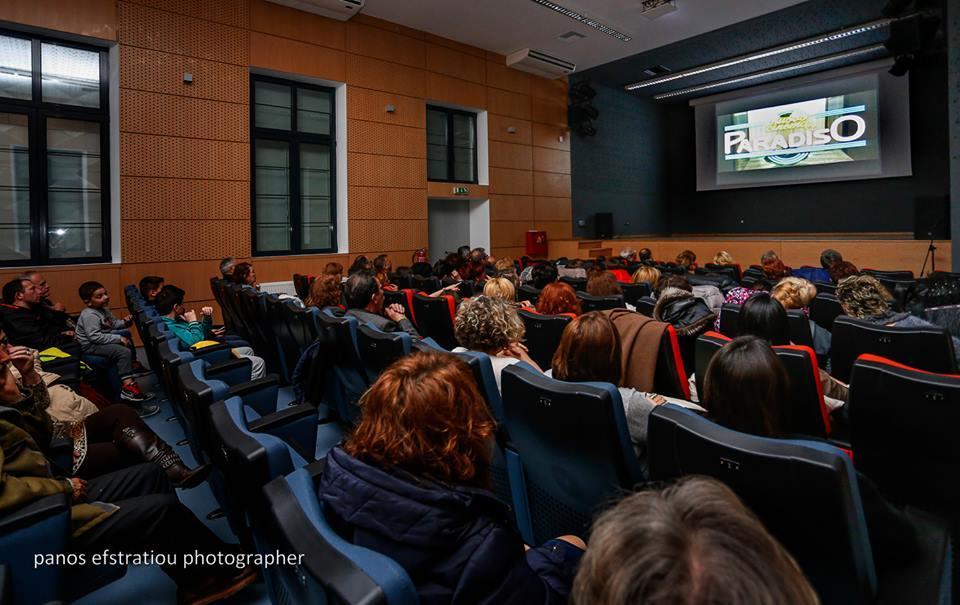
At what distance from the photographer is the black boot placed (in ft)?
7.36

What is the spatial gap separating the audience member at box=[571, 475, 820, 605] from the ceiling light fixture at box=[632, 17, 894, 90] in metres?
10.4

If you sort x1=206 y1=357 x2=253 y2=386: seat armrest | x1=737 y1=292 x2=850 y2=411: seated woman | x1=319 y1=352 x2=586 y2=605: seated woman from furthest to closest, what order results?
x1=206 y1=357 x2=253 y2=386: seat armrest
x1=737 y1=292 x2=850 y2=411: seated woman
x1=319 y1=352 x2=586 y2=605: seated woman

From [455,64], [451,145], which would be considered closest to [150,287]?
[451,145]

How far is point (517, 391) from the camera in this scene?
5.60 ft

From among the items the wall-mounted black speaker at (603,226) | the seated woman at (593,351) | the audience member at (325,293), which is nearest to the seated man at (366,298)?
the audience member at (325,293)

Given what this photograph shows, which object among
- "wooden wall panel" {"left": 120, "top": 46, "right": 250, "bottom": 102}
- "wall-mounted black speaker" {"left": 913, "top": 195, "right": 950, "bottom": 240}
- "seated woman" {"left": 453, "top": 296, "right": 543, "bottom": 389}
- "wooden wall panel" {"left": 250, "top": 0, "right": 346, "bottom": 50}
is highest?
"wooden wall panel" {"left": 250, "top": 0, "right": 346, "bottom": 50}

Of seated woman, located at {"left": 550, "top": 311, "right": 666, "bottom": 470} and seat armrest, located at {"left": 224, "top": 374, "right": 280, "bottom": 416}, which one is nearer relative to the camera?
seated woman, located at {"left": 550, "top": 311, "right": 666, "bottom": 470}

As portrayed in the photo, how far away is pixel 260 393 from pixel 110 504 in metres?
0.98

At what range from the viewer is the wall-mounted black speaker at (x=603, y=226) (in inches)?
485

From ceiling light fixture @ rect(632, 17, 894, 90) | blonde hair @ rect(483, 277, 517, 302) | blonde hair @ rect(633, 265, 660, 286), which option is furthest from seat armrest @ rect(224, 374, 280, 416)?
ceiling light fixture @ rect(632, 17, 894, 90)

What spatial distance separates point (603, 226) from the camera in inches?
485

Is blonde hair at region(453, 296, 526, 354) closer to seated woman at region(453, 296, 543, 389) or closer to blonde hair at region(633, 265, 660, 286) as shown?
seated woman at region(453, 296, 543, 389)

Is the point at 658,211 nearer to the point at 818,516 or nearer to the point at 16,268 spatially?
the point at 16,268

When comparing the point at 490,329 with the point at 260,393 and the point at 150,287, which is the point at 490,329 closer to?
the point at 260,393
